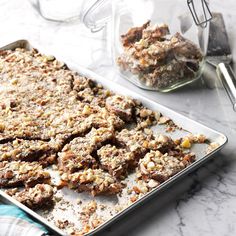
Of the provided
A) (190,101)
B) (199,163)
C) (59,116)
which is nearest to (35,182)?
(59,116)

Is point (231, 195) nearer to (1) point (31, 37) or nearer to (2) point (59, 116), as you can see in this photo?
(2) point (59, 116)

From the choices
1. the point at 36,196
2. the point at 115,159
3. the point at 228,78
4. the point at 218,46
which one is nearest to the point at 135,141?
the point at 115,159

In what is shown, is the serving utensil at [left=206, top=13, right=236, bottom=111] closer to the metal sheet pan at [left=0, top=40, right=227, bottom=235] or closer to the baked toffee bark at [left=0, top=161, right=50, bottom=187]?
the metal sheet pan at [left=0, top=40, right=227, bottom=235]

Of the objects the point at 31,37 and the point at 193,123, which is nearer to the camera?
the point at 193,123

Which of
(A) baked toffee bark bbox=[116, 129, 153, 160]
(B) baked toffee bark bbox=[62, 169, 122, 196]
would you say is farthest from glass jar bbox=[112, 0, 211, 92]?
(B) baked toffee bark bbox=[62, 169, 122, 196]

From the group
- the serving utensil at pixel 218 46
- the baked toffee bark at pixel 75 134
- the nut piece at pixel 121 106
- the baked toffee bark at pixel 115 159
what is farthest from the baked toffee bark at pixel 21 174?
the serving utensil at pixel 218 46

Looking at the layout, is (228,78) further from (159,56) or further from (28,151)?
(28,151)
